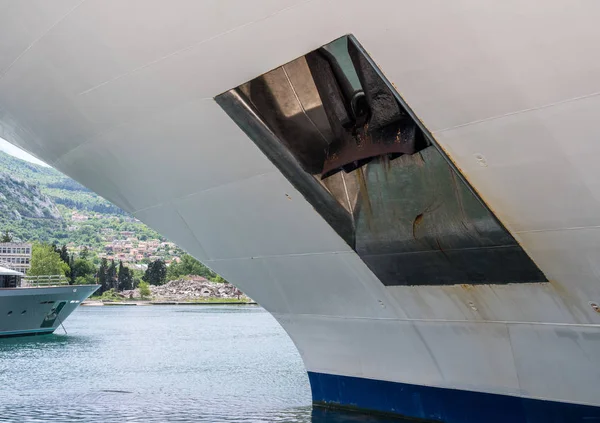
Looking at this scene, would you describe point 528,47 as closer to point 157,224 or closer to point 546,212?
point 546,212

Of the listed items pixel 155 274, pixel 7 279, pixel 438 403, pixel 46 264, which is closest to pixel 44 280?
pixel 7 279

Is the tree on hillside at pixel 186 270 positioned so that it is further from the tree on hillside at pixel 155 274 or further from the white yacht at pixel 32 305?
the white yacht at pixel 32 305

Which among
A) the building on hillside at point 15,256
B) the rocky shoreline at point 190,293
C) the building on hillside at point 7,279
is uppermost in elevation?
the building on hillside at point 15,256

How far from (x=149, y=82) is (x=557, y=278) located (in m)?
3.94

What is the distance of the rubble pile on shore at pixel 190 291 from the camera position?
12575 centimetres

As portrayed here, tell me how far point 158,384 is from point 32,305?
67.5 ft

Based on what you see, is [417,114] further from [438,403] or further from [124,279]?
[124,279]

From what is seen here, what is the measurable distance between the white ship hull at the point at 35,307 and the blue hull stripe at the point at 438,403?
2692cm

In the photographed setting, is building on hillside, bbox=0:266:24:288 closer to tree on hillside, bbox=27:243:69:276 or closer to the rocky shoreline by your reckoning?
tree on hillside, bbox=27:243:69:276

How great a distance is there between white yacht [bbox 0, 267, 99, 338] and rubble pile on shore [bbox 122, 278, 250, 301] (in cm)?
8645

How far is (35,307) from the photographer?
3369 centimetres

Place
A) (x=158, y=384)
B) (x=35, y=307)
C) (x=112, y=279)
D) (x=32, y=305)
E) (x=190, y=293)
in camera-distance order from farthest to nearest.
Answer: (x=190, y=293), (x=112, y=279), (x=35, y=307), (x=32, y=305), (x=158, y=384)

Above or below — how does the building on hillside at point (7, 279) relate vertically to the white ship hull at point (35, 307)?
above

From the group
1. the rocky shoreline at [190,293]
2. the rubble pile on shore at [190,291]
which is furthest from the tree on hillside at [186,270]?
the rubble pile on shore at [190,291]
